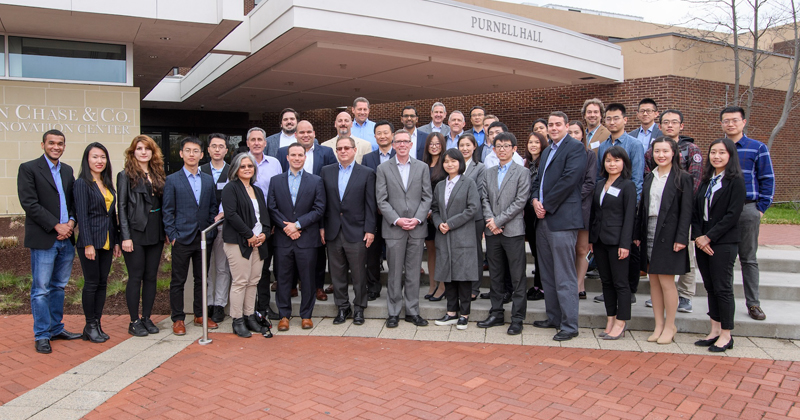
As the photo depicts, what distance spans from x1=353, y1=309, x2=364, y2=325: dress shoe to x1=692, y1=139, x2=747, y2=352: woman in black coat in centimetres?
324

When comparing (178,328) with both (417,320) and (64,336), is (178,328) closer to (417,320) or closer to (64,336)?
(64,336)

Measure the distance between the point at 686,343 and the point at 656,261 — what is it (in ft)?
2.72

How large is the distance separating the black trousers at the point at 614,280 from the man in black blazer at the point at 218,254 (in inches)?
150

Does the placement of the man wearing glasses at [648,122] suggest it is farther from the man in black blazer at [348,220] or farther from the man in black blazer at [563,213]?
the man in black blazer at [348,220]

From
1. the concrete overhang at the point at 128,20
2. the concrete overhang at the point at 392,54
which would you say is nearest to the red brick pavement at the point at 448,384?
the concrete overhang at the point at 128,20

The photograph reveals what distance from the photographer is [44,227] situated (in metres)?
5.06

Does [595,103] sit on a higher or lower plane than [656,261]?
higher

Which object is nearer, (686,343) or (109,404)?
(109,404)

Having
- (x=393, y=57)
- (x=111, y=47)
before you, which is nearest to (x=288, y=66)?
(x=393, y=57)

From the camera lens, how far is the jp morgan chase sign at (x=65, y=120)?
10742mm

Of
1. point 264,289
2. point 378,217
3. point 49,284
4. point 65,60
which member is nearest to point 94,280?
point 49,284

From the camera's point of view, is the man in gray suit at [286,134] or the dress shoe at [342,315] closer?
the dress shoe at [342,315]

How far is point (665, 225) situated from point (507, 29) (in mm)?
8880

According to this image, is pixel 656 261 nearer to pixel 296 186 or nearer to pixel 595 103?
pixel 595 103
